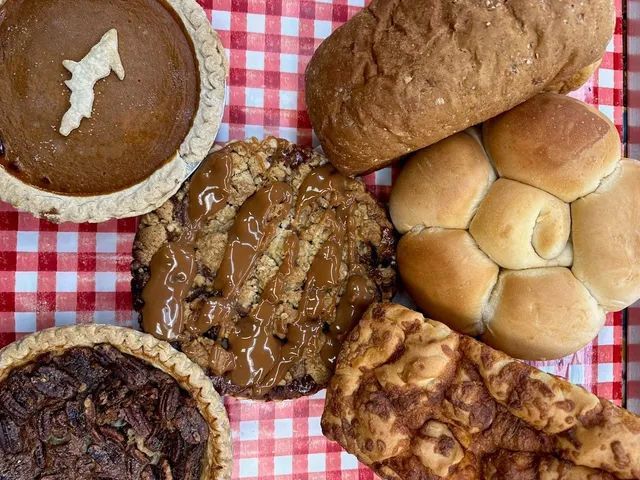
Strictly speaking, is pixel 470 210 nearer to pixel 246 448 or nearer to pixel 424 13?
pixel 424 13

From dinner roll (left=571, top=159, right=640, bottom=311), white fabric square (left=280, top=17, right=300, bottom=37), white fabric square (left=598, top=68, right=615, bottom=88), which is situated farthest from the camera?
white fabric square (left=598, top=68, right=615, bottom=88)

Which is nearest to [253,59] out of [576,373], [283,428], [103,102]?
[103,102]

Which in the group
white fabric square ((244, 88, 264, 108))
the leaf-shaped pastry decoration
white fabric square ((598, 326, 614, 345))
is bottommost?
white fabric square ((598, 326, 614, 345))

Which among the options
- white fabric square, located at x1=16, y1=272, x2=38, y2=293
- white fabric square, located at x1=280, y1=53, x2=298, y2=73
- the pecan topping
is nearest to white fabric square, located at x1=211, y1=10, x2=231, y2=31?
white fabric square, located at x1=280, y1=53, x2=298, y2=73

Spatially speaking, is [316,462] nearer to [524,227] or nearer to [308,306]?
[308,306]

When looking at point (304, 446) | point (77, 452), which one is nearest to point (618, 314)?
point (304, 446)

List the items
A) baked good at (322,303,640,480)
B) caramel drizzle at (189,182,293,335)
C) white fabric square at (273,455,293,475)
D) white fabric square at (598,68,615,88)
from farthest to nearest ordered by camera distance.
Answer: white fabric square at (598,68,615,88)
white fabric square at (273,455,293,475)
caramel drizzle at (189,182,293,335)
baked good at (322,303,640,480)

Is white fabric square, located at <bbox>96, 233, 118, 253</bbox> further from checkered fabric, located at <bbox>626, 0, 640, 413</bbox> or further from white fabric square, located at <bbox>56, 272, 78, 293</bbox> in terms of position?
checkered fabric, located at <bbox>626, 0, 640, 413</bbox>
